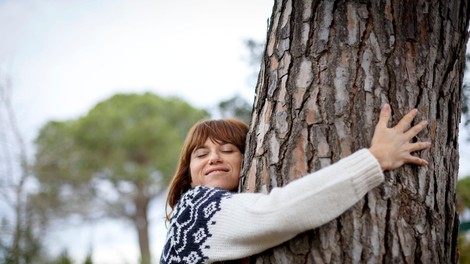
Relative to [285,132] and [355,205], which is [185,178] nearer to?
[285,132]

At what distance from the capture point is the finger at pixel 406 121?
5.56 feet

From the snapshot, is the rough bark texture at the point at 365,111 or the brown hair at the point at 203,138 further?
the brown hair at the point at 203,138

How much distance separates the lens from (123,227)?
47.9 feet

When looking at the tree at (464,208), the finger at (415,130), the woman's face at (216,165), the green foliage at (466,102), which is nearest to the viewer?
the finger at (415,130)

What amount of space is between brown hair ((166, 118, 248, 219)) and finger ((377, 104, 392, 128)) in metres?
0.81

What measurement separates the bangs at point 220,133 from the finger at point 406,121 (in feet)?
2.78

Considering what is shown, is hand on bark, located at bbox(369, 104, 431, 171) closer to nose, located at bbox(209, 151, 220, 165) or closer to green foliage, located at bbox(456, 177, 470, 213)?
nose, located at bbox(209, 151, 220, 165)

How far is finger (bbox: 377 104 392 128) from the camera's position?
169 centimetres

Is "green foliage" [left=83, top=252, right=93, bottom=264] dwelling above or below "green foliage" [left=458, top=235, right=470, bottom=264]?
above

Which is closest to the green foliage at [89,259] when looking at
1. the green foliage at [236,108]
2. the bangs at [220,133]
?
the green foliage at [236,108]

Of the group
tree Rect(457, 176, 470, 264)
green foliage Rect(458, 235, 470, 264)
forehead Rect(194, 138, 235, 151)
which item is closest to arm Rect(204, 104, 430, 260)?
forehead Rect(194, 138, 235, 151)

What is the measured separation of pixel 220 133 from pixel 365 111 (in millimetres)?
858

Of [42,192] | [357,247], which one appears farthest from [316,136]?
[42,192]

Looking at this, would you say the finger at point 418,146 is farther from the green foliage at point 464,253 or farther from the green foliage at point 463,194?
the green foliage at point 464,253
